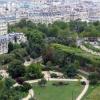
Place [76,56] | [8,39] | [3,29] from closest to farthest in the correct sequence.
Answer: [76,56]
[8,39]
[3,29]

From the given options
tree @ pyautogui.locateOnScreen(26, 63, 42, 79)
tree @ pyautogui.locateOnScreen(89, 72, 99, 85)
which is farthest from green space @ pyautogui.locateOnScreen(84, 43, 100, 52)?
tree @ pyautogui.locateOnScreen(26, 63, 42, 79)

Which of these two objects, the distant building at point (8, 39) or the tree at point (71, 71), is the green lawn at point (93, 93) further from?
the distant building at point (8, 39)

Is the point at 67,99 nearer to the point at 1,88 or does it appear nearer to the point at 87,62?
the point at 1,88

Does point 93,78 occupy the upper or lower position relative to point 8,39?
lower

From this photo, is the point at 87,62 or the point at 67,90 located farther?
the point at 87,62

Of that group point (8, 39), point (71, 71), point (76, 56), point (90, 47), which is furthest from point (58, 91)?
point (8, 39)

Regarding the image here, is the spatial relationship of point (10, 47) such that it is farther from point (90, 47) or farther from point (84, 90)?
point (84, 90)

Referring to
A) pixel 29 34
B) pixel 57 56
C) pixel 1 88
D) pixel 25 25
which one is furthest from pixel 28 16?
pixel 1 88
